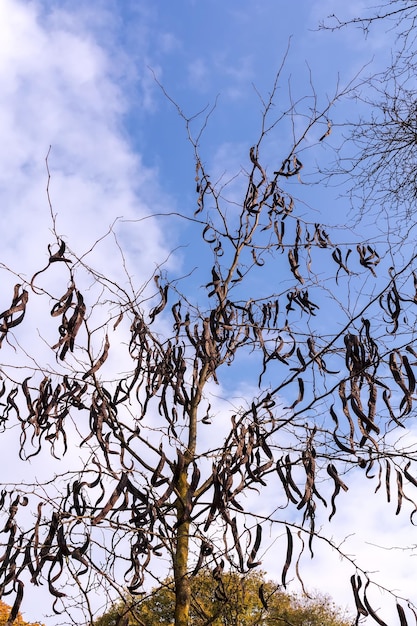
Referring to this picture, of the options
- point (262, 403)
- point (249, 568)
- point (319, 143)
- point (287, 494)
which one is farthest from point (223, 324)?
point (319, 143)

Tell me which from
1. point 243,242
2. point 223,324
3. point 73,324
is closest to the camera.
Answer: point 73,324

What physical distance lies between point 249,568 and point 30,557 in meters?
1.00

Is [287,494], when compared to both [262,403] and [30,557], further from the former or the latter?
[30,557]

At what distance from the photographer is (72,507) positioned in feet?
10.9

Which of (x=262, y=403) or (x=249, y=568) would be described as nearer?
(x=249, y=568)

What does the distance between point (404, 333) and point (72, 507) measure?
1.89 meters

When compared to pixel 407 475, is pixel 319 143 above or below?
above

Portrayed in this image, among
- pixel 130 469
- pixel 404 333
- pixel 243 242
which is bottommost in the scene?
pixel 130 469

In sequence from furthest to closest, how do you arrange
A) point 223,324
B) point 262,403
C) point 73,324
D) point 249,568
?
1. point 223,324
2. point 262,403
3. point 73,324
4. point 249,568

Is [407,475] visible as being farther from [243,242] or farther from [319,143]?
[319,143]

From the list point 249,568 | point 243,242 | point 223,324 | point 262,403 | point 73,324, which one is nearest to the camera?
point 249,568

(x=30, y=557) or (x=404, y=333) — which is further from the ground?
(x=404, y=333)

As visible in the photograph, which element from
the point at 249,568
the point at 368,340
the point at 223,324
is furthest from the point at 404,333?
the point at 249,568

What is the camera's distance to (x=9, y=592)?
119 inches
